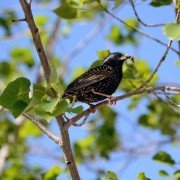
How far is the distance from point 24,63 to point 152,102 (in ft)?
10.7

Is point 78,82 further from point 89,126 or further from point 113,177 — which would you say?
point 89,126

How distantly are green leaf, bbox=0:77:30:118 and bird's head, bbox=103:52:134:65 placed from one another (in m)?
1.17

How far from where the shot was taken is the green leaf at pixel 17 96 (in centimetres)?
289

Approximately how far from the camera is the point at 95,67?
12.5 ft

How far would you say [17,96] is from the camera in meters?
2.93

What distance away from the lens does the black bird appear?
3.63 metres

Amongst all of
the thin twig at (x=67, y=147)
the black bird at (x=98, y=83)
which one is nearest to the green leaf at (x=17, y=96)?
the thin twig at (x=67, y=147)

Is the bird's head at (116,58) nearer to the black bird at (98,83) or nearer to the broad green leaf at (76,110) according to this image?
the black bird at (98,83)

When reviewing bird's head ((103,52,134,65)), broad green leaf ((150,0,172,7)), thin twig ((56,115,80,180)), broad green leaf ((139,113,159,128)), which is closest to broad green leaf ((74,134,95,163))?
broad green leaf ((139,113,159,128))

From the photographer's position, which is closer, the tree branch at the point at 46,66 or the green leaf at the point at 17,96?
the green leaf at the point at 17,96

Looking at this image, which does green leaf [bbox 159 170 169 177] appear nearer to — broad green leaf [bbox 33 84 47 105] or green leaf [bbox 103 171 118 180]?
green leaf [bbox 103 171 118 180]

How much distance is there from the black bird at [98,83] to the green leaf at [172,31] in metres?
0.81

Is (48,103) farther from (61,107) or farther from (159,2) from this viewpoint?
(159,2)

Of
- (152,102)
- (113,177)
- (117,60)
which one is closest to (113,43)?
(152,102)
